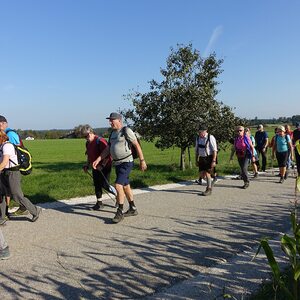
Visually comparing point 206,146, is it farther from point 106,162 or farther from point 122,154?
point 122,154

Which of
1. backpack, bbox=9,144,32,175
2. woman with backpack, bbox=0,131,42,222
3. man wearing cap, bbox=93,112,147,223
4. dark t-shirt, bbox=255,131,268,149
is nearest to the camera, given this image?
woman with backpack, bbox=0,131,42,222

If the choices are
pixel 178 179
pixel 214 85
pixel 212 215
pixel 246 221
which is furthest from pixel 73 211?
pixel 214 85

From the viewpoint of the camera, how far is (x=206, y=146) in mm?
10000

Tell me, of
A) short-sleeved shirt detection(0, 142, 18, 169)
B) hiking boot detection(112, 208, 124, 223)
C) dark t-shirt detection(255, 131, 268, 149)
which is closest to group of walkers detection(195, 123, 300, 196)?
dark t-shirt detection(255, 131, 268, 149)

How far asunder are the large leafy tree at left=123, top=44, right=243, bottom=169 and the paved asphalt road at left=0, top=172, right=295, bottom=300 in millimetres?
6684

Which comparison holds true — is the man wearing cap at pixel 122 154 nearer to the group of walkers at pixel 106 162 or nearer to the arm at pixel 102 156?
the group of walkers at pixel 106 162

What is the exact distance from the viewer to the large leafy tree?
15.3 metres

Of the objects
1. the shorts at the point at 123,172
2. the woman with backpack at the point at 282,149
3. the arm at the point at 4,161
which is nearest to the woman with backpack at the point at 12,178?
the arm at the point at 4,161

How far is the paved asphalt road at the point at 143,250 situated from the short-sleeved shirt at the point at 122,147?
108 cm

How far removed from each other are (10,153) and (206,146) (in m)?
5.11

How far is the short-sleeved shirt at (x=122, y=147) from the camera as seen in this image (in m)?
7.29

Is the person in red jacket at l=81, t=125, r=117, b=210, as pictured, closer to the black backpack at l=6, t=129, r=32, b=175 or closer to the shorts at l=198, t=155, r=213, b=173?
Answer: the black backpack at l=6, t=129, r=32, b=175

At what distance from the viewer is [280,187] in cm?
1107

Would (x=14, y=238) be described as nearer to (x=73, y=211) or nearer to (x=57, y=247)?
(x=57, y=247)
